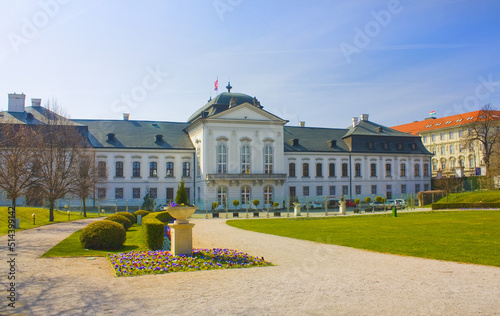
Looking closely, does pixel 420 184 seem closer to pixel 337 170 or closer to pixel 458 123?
pixel 337 170

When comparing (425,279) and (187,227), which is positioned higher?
(187,227)

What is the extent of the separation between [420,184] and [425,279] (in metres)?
57.3

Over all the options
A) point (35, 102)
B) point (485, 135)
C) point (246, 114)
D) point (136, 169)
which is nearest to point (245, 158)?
point (246, 114)

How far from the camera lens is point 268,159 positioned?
53.6 meters

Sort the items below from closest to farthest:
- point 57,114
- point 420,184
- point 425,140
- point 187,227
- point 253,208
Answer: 1. point 187,227
2. point 57,114
3. point 253,208
4. point 420,184
5. point 425,140

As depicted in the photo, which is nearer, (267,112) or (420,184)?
(267,112)

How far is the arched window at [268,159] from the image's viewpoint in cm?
5336

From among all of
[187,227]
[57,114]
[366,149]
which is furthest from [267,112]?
[187,227]

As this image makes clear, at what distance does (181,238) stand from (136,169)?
4035 centimetres

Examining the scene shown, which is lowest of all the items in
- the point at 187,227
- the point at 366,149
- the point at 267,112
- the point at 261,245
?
the point at 261,245

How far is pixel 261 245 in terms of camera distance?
1714 cm

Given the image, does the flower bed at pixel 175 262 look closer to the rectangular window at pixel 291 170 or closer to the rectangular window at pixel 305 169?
the rectangular window at pixel 291 170

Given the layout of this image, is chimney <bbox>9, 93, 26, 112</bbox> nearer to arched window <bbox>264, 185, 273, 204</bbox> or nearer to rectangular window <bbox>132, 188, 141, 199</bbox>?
rectangular window <bbox>132, 188, 141, 199</bbox>

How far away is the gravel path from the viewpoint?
7.80m
